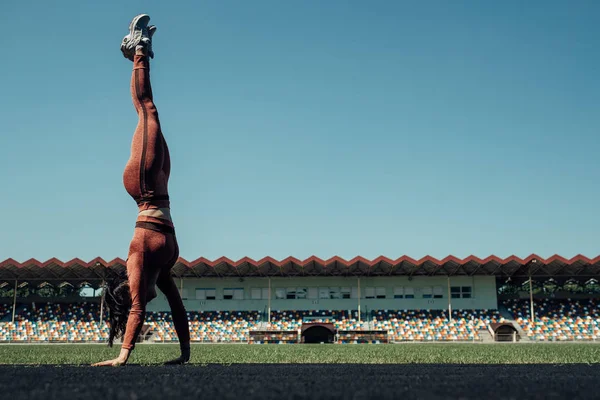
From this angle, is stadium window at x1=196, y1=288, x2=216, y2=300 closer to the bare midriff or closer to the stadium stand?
the stadium stand

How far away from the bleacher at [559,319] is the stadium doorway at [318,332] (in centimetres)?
1223

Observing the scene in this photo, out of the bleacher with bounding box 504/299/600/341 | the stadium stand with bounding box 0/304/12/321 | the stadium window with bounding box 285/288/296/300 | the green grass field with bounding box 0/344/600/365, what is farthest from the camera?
the stadium window with bounding box 285/288/296/300

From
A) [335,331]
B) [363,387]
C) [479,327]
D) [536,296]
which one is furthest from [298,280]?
[363,387]

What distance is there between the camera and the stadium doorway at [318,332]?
34938 mm

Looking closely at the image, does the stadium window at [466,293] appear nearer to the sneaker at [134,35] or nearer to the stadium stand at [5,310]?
the stadium stand at [5,310]

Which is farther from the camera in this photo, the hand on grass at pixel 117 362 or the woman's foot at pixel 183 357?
the woman's foot at pixel 183 357

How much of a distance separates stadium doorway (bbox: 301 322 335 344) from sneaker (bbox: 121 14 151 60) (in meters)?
29.8

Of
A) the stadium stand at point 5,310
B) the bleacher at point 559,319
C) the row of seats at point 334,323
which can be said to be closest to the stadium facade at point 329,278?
the row of seats at point 334,323

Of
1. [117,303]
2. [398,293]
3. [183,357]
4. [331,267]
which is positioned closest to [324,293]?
[331,267]

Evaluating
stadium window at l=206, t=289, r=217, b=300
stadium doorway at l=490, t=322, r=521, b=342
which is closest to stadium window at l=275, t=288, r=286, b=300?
stadium window at l=206, t=289, r=217, b=300

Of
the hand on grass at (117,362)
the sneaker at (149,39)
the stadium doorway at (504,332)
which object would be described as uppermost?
the sneaker at (149,39)

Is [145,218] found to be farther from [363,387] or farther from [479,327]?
[479,327]

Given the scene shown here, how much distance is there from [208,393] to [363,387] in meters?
0.79

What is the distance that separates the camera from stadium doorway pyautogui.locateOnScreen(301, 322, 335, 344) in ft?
115
